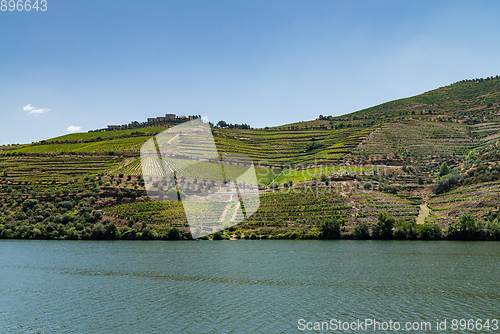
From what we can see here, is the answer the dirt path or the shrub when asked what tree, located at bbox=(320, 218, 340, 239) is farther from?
the shrub

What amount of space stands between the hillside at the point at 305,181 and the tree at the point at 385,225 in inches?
64.5

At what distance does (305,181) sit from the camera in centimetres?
8300

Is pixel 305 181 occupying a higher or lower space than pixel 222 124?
lower

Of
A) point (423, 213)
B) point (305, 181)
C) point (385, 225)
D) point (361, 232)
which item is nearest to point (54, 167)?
point (305, 181)

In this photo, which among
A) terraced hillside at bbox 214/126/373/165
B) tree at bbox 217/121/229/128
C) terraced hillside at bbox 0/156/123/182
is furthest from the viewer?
tree at bbox 217/121/229/128

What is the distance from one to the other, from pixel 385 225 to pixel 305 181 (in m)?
27.0

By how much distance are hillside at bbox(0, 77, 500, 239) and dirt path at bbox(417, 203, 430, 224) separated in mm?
319

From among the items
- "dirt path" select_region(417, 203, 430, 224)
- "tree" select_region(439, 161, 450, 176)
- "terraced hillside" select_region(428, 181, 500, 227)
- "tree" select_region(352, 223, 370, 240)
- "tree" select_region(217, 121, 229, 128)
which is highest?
"tree" select_region(217, 121, 229, 128)

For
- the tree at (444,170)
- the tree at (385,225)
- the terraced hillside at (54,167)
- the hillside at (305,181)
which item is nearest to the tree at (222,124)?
the hillside at (305,181)

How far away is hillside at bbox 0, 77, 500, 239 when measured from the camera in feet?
210

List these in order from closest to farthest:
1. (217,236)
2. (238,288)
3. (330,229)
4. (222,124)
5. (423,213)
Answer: (238,288) < (330,229) < (217,236) < (423,213) < (222,124)

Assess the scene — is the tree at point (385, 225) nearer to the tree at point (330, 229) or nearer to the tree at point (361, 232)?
the tree at point (361, 232)

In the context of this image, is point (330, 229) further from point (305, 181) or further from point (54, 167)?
point (54, 167)

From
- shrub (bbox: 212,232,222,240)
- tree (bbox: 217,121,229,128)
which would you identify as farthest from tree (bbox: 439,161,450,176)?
tree (bbox: 217,121,229,128)
